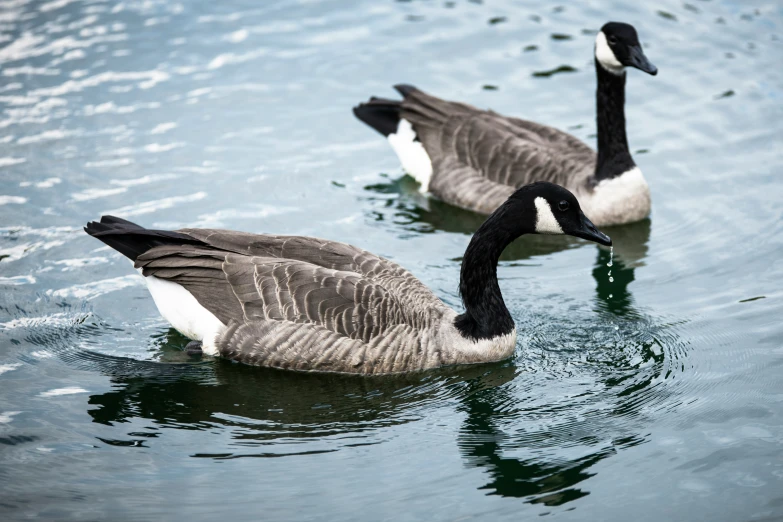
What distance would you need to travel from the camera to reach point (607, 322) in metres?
10.5

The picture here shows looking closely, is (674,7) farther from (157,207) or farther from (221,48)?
(157,207)

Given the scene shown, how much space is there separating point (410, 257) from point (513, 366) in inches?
100

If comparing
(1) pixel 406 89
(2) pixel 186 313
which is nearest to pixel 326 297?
(2) pixel 186 313

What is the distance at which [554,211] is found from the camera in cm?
953

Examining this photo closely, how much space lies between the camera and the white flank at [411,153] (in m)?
13.9

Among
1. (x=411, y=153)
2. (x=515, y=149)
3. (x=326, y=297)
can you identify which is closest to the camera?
(x=326, y=297)

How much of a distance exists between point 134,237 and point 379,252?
3.16 meters

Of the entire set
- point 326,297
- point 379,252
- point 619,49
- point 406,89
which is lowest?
point 379,252

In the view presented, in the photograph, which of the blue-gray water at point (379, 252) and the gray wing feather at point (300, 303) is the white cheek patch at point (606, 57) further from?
the gray wing feather at point (300, 303)

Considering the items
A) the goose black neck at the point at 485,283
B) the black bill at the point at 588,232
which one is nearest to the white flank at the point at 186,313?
the goose black neck at the point at 485,283

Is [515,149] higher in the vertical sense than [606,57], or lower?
lower

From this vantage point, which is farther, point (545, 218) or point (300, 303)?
point (545, 218)

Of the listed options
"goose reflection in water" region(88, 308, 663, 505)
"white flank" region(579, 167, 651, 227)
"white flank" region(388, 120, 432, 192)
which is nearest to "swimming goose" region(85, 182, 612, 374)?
"goose reflection in water" region(88, 308, 663, 505)

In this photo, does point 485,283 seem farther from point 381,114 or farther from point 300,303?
point 381,114
